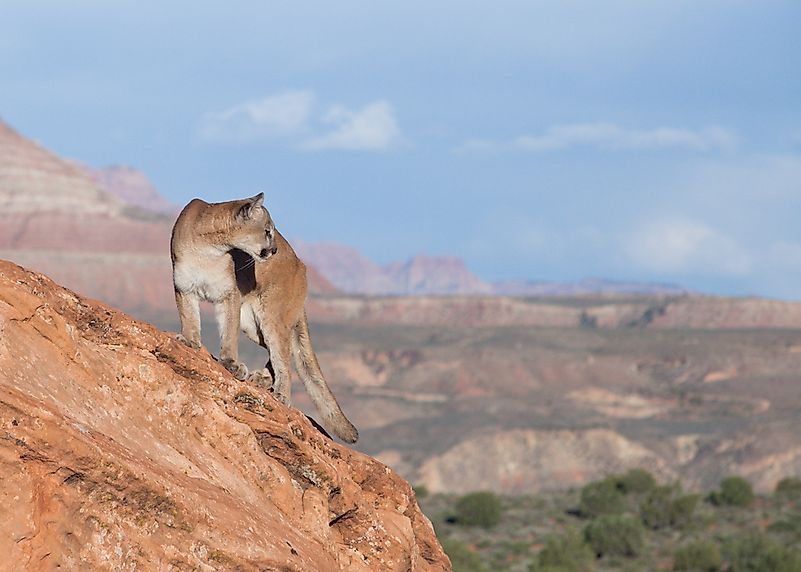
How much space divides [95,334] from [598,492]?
35449 millimetres

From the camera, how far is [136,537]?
5.93 m

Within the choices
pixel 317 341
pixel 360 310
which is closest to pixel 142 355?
pixel 317 341

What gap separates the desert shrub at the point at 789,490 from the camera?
136 feet

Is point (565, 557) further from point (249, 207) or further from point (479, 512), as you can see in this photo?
point (249, 207)

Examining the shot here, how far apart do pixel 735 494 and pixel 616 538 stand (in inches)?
365

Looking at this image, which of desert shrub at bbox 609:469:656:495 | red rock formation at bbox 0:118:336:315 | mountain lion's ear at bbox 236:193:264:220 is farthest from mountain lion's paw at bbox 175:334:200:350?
red rock formation at bbox 0:118:336:315

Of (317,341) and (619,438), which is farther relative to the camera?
(317,341)

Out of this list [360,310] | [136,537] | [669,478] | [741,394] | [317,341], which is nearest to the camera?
[136,537]

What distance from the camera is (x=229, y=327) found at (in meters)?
9.80

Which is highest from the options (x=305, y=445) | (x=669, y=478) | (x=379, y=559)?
(x=305, y=445)

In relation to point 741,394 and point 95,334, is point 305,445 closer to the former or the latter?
point 95,334

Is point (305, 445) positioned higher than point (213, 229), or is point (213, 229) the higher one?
point (213, 229)

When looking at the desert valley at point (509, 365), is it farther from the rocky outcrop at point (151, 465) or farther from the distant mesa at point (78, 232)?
the rocky outcrop at point (151, 465)

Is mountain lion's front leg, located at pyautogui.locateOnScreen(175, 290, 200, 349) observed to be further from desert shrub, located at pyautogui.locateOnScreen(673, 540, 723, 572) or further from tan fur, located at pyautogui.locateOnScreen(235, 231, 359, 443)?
desert shrub, located at pyautogui.locateOnScreen(673, 540, 723, 572)
